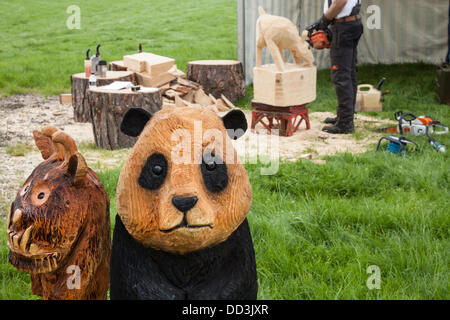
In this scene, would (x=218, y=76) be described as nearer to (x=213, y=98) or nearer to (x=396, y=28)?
(x=213, y=98)

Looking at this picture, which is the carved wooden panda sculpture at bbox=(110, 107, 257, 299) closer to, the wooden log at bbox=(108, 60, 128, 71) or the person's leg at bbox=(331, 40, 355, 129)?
the person's leg at bbox=(331, 40, 355, 129)

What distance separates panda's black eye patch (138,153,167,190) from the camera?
5.52 feet

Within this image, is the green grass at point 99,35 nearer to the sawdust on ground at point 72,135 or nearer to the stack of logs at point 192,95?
the sawdust on ground at point 72,135

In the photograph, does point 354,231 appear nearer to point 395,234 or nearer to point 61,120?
point 395,234

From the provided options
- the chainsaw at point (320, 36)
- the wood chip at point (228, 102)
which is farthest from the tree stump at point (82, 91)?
the chainsaw at point (320, 36)

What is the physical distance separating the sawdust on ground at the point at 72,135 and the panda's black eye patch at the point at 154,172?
288cm

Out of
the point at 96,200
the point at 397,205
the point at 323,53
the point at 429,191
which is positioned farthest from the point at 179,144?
the point at 323,53

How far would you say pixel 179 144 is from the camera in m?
1.70

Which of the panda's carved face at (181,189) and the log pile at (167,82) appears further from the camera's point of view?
the log pile at (167,82)

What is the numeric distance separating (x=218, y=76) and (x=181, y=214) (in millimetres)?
6865

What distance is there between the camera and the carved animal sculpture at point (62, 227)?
6.70 feet

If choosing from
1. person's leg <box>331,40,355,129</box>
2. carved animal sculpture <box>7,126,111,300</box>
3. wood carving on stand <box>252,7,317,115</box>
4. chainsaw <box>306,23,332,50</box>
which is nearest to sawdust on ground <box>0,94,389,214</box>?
person's leg <box>331,40,355,129</box>

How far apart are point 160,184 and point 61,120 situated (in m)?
6.02

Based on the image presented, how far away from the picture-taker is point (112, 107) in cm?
572
